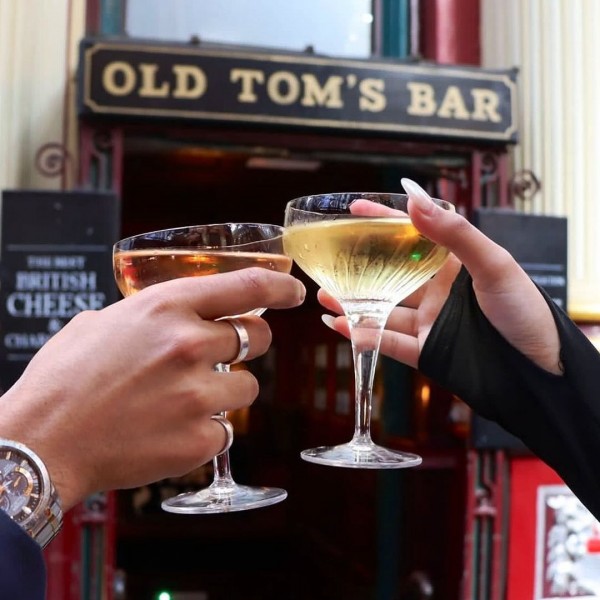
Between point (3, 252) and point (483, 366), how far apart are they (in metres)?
2.42

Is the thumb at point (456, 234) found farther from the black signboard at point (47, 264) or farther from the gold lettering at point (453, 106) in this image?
the gold lettering at point (453, 106)

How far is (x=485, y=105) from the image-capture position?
3387mm

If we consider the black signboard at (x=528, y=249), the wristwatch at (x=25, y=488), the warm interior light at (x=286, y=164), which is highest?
the warm interior light at (x=286, y=164)

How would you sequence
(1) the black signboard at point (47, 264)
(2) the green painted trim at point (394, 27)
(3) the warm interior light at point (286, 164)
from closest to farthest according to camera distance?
1. (1) the black signboard at point (47, 264)
2. (2) the green painted trim at point (394, 27)
3. (3) the warm interior light at point (286, 164)

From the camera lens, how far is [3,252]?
3068 mm

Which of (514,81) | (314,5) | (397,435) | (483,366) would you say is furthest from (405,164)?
(483,366)

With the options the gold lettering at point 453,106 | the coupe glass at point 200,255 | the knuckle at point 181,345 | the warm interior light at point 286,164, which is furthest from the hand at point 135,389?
the warm interior light at point 286,164

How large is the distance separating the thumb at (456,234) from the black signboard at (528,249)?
7.89 feet

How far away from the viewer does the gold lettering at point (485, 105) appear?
3379 millimetres

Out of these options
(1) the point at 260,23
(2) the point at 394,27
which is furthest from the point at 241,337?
(2) the point at 394,27

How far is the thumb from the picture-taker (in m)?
0.89

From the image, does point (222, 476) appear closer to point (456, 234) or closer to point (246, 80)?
point (456, 234)

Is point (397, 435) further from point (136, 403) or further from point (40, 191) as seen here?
point (136, 403)

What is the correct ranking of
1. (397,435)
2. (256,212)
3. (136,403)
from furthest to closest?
(256,212)
(397,435)
(136,403)
